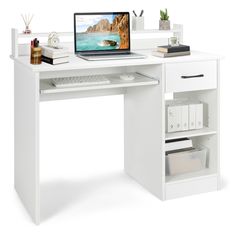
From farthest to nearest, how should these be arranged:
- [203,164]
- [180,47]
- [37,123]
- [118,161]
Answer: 1. [118,161]
2. [203,164]
3. [180,47]
4. [37,123]

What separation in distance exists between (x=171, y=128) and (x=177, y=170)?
13.4 inches

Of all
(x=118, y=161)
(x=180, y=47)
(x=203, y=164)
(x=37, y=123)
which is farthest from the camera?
(x=118, y=161)

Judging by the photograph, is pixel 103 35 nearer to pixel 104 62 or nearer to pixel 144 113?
pixel 104 62

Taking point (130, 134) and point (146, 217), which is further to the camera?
point (130, 134)

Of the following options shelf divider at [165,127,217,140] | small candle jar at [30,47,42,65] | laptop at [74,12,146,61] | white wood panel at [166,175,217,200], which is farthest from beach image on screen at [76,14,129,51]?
white wood panel at [166,175,217,200]

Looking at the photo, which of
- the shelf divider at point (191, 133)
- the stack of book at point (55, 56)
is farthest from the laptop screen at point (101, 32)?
the shelf divider at point (191, 133)

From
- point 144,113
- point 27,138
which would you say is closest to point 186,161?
point 144,113

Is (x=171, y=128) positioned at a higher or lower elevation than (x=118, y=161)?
higher

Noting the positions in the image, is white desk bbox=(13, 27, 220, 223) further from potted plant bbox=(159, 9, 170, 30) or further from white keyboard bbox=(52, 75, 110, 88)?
potted plant bbox=(159, 9, 170, 30)

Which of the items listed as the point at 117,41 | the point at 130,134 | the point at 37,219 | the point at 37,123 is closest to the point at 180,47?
the point at 117,41

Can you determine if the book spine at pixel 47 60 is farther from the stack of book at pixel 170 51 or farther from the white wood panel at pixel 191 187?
the white wood panel at pixel 191 187

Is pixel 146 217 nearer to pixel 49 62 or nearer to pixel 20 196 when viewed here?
pixel 20 196

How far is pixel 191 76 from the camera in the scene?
3814 millimetres

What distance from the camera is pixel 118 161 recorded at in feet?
15.5
